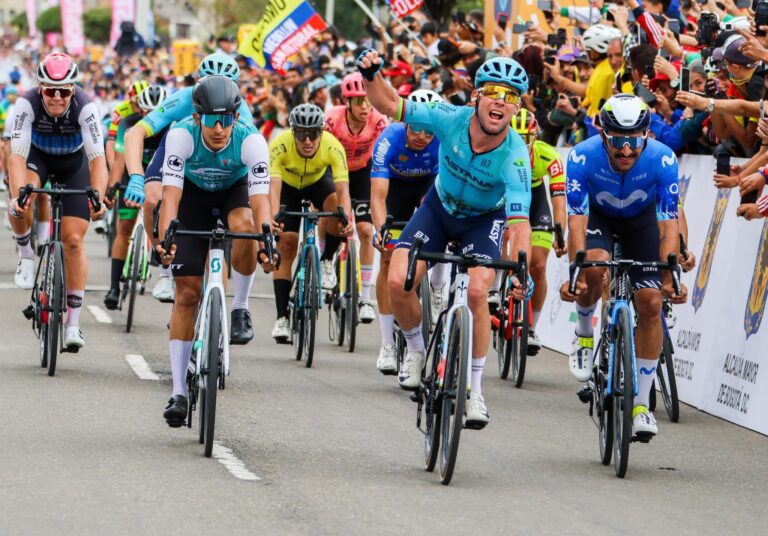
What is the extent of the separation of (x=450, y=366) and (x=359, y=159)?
715 centimetres

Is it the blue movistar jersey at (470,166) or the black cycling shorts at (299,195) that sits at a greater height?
the blue movistar jersey at (470,166)

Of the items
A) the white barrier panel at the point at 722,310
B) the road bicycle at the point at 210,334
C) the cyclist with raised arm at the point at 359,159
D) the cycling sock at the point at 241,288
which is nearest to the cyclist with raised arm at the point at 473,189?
the road bicycle at the point at 210,334

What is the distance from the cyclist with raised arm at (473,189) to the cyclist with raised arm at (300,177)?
3.83 m

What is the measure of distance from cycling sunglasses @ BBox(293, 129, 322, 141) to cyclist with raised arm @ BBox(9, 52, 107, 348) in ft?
6.06

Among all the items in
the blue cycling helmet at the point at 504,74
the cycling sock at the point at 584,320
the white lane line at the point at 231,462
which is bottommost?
the white lane line at the point at 231,462

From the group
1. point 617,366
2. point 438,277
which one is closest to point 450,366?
point 617,366

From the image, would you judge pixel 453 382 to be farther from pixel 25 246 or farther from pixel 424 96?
pixel 25 246

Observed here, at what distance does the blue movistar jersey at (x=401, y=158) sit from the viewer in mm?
12875

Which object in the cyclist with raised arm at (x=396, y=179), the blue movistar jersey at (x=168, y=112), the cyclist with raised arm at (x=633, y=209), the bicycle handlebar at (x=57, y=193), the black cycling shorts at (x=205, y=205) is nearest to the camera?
the cyclist with raised arm at (x=633, y=209)

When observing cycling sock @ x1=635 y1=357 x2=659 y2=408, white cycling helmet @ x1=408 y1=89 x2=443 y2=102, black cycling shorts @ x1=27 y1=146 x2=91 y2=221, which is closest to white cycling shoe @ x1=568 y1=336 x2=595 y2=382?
cycling sock @ x1=635 y1=357 x2=659 y2=408

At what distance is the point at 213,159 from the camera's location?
9.66 m

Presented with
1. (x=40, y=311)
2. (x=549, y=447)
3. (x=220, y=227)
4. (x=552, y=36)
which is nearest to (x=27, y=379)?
(x=40, y=311)

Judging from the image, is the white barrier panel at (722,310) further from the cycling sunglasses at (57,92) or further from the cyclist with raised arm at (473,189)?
the cycling sunglasses at (57,92)

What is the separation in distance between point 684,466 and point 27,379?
4.93 metres
